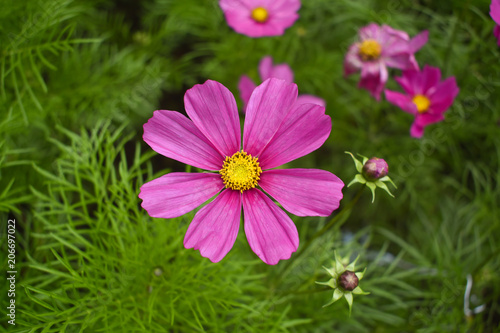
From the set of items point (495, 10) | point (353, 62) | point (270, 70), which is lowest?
point (270, 70)

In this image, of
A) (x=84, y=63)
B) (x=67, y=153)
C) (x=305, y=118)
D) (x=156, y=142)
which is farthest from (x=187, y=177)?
(x=84, y=63)

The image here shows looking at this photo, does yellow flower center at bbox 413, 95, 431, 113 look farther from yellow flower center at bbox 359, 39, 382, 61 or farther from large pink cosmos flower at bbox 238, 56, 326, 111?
large pink cosmos flower at bbox 238, 56, 326, 111

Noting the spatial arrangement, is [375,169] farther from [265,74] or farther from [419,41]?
[265,74]

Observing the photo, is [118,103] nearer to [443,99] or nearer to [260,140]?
[260,140]

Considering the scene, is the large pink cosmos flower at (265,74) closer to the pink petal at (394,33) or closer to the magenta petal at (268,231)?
the pink petal at (394,33)

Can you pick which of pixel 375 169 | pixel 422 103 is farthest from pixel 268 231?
pixel 422 103

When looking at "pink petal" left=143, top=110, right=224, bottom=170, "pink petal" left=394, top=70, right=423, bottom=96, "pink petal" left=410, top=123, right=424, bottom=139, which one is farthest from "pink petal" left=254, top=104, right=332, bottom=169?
"pink petal" left=394, top=70, right=423, bottom=96
